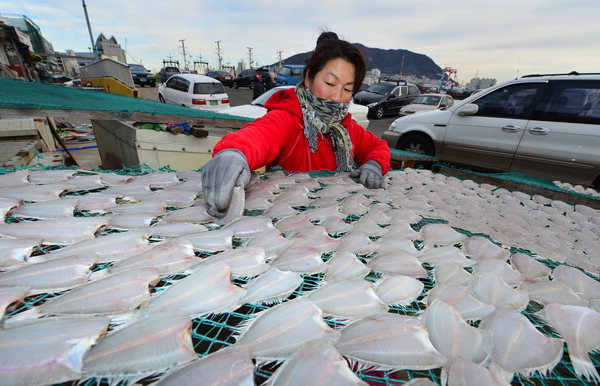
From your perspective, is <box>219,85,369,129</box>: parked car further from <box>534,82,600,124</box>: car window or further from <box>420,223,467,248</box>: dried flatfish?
<box>420,223,467,248</box>: dried flatfish

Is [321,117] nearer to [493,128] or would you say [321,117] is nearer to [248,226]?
[248,226]

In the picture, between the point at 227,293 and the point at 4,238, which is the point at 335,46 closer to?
the point at 227,293

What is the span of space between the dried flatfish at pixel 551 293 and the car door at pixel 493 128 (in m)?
5.09

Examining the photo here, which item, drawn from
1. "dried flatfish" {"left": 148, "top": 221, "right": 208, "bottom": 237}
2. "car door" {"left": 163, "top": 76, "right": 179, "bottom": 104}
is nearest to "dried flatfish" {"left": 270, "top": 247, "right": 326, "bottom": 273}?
"dried flatfish" {"left": 148, "top": 221, "right": 208, "bottom": 237}

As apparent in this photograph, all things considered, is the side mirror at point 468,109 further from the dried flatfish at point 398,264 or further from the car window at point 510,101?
the dried flatfish at point 398,264

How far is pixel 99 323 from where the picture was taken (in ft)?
2.27

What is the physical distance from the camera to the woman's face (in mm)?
2037

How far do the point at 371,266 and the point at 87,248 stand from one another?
1156 millimetres

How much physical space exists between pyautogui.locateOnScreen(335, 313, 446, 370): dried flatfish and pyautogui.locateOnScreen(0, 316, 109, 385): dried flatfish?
0.64 m

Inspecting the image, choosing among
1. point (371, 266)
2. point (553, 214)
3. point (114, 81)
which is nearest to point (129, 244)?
point (371, 266)

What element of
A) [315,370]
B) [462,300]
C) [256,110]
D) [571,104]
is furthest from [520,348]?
[256,110]

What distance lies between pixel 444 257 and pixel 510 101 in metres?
5.49

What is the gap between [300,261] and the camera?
1.07 m

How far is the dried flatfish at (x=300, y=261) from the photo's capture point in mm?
1039
